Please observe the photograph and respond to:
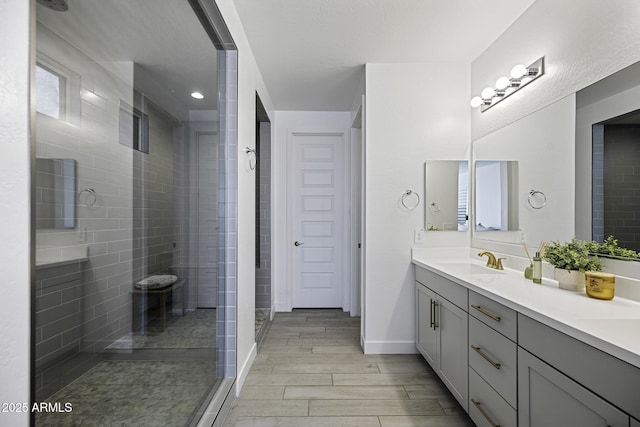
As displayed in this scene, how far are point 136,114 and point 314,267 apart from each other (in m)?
3.30

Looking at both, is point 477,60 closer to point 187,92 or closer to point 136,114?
point 187,92

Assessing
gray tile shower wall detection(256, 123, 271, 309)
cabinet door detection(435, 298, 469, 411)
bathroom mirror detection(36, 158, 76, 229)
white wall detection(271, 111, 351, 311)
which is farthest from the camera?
white wall detection(271, 111, 351, 311)

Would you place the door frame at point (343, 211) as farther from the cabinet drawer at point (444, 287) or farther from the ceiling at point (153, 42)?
the ceiling at point (153, 42)

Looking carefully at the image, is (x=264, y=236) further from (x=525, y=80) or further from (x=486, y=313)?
(x=525, y=80)

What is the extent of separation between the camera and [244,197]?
2400mm

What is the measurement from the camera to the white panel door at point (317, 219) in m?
4.21

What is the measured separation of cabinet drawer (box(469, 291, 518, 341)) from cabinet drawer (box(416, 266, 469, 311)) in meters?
0.10

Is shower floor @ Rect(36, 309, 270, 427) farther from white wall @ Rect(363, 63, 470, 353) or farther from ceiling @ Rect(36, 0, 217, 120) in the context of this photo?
white wall @ Rect(363, 63, 470, 353)

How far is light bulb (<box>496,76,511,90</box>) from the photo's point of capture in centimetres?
231

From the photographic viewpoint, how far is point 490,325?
1.61 meters

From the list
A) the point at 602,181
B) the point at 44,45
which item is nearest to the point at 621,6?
the point at 602,181

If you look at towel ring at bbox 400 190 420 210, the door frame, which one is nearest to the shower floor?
towel ring at bbox 400 190 420 210

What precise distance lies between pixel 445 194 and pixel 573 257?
127cm

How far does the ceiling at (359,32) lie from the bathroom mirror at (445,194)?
920 mm
